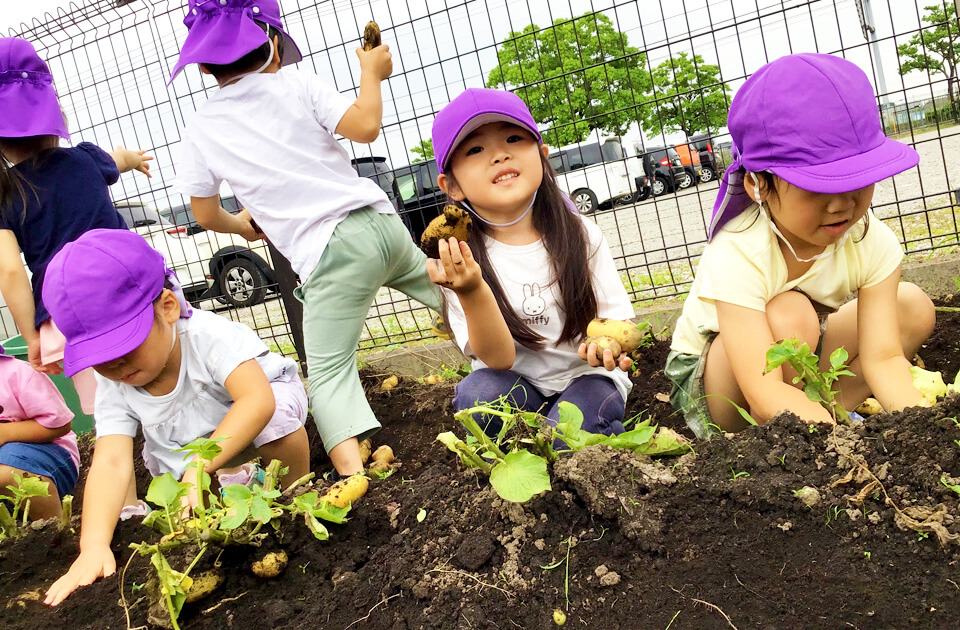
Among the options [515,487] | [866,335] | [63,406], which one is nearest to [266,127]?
[63,406]

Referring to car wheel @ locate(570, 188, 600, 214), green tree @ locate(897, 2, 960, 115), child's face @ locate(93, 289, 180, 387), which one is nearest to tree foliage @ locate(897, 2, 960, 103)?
green tree @ locate(897, 2, 960, 115)

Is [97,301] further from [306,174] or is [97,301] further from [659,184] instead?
[659,184]

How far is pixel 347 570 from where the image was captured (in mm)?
1434

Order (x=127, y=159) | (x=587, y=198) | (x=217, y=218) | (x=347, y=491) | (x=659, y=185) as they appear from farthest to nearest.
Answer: (x=587, y=198) < (x=659, y=185) < (x=127, y=159) < (x=217, y=218) < (x=347, y=491)

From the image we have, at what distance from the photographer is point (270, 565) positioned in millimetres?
1451

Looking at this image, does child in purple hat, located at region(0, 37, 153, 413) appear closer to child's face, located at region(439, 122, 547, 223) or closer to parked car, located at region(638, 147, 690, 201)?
child's face, located at region(439, 122, 547, 223)

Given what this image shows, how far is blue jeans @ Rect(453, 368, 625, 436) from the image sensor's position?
210 centimetres

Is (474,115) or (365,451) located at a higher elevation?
(474,115)

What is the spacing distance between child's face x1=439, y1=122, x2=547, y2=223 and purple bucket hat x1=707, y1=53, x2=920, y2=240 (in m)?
0.64

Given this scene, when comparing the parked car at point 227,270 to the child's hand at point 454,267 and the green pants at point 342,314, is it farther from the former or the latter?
the child's hand at point 454,267

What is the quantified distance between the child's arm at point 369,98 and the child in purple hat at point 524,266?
1.24 ft

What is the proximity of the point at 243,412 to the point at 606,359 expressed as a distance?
3.29 feet

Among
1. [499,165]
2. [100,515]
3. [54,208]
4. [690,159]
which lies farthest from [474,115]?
[690,159]

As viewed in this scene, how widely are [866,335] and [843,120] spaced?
1.83 ft
